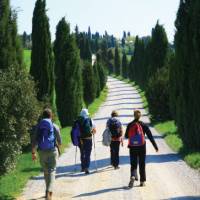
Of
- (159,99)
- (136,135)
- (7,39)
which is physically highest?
(7,39)

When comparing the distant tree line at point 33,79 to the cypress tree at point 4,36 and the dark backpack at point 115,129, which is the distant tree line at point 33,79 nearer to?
the cypress tree at point 4,36

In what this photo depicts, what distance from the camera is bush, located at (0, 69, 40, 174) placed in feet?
39.8

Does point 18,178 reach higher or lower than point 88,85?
lower

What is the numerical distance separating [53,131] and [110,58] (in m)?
148

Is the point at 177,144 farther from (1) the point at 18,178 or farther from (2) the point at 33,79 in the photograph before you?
(1) the point at 18,178

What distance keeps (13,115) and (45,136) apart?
1.25 m

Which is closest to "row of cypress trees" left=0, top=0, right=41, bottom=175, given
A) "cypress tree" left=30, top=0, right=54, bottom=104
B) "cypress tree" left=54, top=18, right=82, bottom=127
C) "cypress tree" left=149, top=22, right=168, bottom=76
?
"cypress tree" left=30, top=0, right=54, bottom=104

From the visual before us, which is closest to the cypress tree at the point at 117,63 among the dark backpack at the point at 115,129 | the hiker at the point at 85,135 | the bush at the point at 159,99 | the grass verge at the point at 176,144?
the bush at the point at 159,99

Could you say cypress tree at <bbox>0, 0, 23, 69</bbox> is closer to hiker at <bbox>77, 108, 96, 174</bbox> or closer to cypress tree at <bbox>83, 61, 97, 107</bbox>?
hiker at <bbox>77, 108, 96, 174</bbox>

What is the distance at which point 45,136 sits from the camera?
11891 millimetres

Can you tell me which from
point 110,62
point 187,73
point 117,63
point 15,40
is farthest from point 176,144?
point 110,62

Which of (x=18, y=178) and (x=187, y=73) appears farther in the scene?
(x=187, y=73)

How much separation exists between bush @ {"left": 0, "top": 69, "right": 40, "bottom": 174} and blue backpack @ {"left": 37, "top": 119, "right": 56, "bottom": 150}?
0.75m

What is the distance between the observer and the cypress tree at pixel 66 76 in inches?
1255
